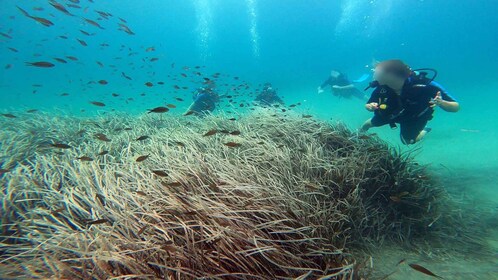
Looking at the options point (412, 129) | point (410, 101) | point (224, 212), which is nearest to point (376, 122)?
point (412, 129)

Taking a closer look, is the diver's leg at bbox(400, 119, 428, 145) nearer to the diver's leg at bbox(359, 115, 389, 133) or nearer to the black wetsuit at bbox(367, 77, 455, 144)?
the black wetsuit at bbox(367, 77, 455, 144)

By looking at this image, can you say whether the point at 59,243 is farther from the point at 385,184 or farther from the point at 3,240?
the point at 385,184

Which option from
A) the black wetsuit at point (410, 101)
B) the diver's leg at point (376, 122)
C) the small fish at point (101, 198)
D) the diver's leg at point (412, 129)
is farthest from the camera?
the diver's leg at point (376, 122)

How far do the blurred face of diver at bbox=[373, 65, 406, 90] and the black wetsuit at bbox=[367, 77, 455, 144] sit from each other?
6.8 inches

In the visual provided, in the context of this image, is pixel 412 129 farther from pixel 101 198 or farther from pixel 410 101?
pixel 101 198

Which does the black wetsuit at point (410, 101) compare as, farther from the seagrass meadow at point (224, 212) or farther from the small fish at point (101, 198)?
the small fish at point (101, 198)

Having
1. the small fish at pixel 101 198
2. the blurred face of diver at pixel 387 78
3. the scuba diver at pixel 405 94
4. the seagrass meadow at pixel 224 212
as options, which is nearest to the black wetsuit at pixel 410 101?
the scuba diver at pixel 405 94

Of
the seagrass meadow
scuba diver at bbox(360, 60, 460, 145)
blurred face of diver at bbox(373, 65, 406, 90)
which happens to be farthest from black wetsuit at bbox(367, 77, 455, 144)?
the seagrass meadow

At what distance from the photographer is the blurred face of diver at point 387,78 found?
5.02m

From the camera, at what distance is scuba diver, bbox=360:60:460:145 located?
5.02 m

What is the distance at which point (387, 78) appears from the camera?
16.6ft

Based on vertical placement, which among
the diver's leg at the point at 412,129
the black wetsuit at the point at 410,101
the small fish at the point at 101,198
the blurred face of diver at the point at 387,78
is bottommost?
the small fish at the point at 101,198

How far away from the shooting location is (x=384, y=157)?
4.28m

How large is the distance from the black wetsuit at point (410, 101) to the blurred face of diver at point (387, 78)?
0.57ft
